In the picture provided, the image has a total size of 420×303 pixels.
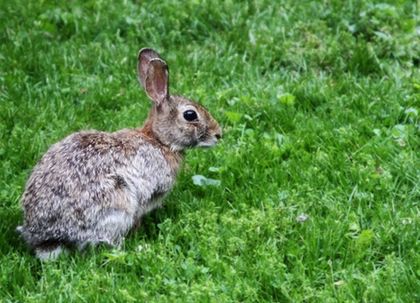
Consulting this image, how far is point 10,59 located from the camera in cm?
928

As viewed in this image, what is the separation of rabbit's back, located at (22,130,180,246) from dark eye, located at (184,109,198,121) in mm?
441

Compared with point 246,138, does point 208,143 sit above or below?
above

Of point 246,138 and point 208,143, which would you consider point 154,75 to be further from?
point 246,138

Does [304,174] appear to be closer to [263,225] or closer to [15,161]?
[263,225]

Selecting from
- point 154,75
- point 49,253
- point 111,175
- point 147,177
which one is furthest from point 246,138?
point 49,253

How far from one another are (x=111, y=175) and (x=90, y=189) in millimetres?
218

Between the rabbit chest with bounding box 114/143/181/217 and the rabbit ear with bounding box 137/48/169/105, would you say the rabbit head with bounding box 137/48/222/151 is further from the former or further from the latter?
the rabbit chest with bounding box 114/143/181/217

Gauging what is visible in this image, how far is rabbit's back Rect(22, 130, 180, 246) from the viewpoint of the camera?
250 inches

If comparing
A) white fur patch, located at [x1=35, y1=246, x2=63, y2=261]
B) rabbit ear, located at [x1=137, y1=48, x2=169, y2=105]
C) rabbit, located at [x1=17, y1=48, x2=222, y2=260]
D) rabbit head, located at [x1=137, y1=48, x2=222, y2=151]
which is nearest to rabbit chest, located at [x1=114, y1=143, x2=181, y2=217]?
rabbit, located at [x1=17, y1=48, x2=222, y2=260]

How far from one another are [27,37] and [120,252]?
3.98 meters

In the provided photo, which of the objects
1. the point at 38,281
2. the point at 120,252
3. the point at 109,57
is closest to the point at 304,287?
the point at 120,252

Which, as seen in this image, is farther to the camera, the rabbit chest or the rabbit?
the rabbit chest

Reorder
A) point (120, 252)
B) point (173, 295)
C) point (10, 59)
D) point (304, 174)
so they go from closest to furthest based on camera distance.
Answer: point (173, 295) < point (120, 252) < point (304, 174) < point (10, 59)

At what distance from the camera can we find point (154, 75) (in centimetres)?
720
